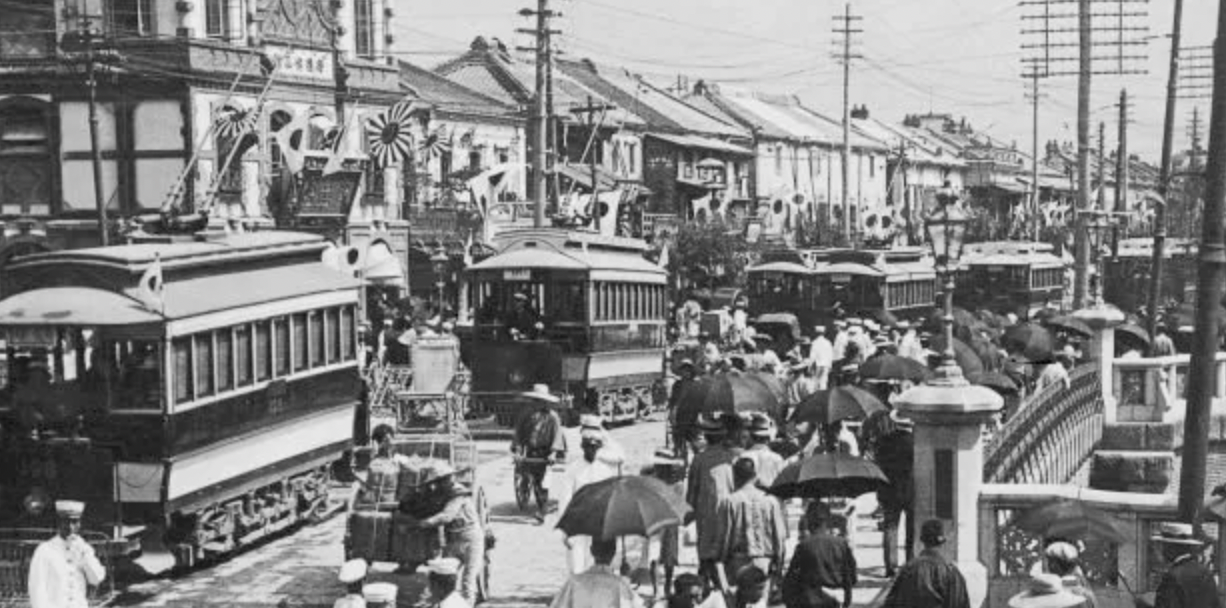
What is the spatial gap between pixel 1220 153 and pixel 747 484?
4085 mm

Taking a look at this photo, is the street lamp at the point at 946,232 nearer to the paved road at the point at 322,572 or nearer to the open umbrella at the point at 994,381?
the paved road at the point at 322,572

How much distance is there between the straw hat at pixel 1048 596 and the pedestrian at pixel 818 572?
1.57 meters

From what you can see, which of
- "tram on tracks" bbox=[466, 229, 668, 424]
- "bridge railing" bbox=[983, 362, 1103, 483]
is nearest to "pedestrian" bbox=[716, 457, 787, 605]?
"bridge railing" bbox=[983, 362, 1103, 483]

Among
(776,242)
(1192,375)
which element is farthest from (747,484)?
(776,242)

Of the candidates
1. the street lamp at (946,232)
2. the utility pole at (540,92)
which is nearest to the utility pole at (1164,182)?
the utility pole at (540,92)

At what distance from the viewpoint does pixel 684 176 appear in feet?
247

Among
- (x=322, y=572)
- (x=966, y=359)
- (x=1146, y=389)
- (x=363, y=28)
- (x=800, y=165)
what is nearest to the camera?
(x=322, y=572)

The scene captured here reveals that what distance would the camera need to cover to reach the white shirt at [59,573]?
13.1 metres

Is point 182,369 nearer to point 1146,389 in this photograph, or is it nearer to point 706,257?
point 1146,389

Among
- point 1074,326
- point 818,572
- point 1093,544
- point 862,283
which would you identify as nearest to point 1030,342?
point 1074,326

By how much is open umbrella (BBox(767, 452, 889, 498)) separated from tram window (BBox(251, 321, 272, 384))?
7.02 m

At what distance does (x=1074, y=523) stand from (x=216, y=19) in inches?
1340

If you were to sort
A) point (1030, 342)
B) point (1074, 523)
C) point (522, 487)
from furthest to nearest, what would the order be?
1. point (1030, 342)
2. point (522, 487)
3. point (1074, 523)

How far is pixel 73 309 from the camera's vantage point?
1708cm
